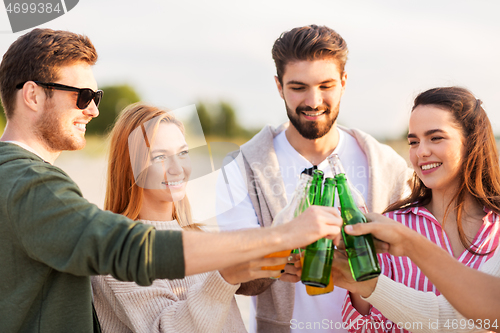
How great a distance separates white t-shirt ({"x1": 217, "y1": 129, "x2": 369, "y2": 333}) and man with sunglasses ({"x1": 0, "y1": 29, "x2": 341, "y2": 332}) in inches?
43.0

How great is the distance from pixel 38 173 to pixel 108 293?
2.49 ft

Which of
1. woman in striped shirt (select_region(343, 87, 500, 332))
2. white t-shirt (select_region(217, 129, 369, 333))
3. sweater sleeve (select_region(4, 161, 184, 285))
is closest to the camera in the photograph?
sweater sleeve (select_region(4, 161, 184, 285))

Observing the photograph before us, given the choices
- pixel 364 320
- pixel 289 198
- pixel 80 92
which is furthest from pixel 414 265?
pixel 80 92

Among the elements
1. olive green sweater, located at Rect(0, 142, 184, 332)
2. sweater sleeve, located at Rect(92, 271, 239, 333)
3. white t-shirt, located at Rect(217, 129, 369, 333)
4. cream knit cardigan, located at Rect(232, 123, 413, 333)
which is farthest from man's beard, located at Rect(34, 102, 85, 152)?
cream knit cardigan, located at Rect(232, 123, 413, 333)

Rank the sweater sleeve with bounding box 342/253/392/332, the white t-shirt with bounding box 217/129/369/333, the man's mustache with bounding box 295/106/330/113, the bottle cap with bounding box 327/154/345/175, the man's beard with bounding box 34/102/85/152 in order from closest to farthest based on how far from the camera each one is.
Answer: the bottle cap with bounding box 327/154/345/175
the man's beard with bounding box 34/102/85/152
the sweater sleeve with bounding box 342/253/392/332
the white t-shirt with bounding box 217/129/369/333
the man's mustache with bounding box 295/106/330/113

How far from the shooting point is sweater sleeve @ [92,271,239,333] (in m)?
1.93

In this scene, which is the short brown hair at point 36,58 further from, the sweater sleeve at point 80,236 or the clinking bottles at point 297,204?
the clinking bottles at point 297,204

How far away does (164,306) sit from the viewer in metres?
2.04

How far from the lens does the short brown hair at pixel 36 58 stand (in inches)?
77.2

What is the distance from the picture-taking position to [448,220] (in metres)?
2.36

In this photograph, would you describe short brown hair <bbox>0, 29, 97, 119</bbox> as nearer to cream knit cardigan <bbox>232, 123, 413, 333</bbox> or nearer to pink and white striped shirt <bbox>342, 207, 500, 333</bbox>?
cream knit cardigan <bbox>232, 123, 413, 333</bbox>

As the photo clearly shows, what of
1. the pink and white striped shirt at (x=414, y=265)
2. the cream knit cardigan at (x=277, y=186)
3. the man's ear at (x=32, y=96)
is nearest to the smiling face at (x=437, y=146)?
the pink and white striped shirt at (x=414, y=265)

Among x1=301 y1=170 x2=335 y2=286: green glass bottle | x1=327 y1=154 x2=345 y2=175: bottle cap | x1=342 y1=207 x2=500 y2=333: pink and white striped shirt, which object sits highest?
x1=327 y1=154 x2=345 y2=175: bottle cap

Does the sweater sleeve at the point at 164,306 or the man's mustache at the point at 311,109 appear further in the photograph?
the man's mustache at the point at 311,109
